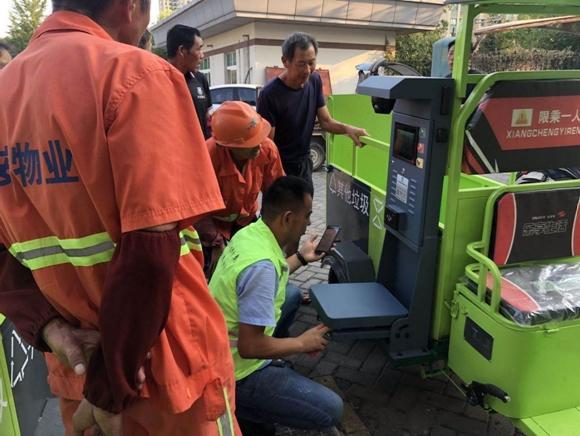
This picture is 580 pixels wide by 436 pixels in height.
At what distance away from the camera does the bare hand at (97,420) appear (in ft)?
3.48

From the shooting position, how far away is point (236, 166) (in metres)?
2.97

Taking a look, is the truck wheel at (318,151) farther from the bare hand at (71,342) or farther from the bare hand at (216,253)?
the bare hand at (71,342)

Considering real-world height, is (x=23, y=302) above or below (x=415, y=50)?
below

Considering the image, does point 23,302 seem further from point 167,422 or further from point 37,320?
point 167,422

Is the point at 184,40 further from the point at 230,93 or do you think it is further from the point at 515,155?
the point at 230,93

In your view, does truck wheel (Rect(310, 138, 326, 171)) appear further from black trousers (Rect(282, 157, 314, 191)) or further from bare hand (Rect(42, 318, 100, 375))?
bare hand (Rect(42, 318, 100, 375))

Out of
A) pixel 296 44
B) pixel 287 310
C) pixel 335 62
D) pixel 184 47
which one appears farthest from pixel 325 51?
pixel 287 310

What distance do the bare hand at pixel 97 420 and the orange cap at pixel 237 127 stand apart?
1859 mm

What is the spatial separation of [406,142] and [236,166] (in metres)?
1.09

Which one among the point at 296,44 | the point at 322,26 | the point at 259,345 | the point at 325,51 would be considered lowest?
the point at 259,345

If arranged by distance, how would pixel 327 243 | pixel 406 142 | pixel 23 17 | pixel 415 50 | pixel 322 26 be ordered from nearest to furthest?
pixel 406 142, pixel 327 243, pixel 322 26, pixel 415 50, pixel 23 17

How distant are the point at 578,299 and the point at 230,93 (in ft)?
29.5

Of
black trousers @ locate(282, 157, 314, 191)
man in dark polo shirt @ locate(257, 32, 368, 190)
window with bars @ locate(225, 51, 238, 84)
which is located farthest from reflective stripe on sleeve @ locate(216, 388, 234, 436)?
window with bars @ locate(225, 51, 238, 84)

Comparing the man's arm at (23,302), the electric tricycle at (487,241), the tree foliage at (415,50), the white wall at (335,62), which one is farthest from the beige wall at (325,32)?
the man's arm at (23,302)
